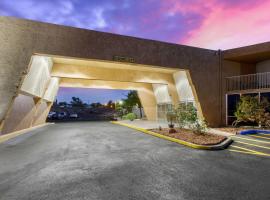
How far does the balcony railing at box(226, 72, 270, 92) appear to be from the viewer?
19172 millimetres

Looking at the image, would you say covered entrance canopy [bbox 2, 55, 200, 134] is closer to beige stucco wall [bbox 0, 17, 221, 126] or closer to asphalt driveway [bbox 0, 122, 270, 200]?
beige stucco wall [bbox 0, 17, 221, 126]

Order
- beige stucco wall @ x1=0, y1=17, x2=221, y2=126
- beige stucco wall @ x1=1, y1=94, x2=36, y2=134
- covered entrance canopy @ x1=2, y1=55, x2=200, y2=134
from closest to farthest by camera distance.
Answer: beige stucco wall @ x1=0, y1=17, x2=221, y2=126 → beige stucco wall @ x1=1, y1=94, x2=36, y2=134 → covered entrance canopy @ x1=2, y1=55, x2=200, y2=134

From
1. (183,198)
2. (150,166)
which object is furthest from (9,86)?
(183,198)

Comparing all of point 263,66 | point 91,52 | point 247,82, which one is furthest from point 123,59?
point 263,66

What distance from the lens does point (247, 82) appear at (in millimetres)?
20078

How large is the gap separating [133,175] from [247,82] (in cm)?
1967

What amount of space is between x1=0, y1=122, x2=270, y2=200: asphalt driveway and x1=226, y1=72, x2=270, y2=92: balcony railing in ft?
42.7

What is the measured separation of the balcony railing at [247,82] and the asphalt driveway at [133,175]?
13.0 m

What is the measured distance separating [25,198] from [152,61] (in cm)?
1354

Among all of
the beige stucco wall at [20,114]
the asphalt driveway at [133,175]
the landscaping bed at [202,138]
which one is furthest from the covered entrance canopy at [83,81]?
the asphalt driveway at [133,175]

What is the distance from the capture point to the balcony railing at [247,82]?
1917 centimetres

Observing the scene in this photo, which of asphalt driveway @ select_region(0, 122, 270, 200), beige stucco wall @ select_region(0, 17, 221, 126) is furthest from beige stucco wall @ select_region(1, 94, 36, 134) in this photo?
asphalt driveway @ select_region(0, 122, 270, 200)

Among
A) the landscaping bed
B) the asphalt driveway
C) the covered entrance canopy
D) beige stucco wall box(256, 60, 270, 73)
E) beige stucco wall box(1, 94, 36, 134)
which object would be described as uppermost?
beige stucco wall box(256, 60, 270, 73)

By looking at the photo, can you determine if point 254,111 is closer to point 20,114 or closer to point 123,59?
point 123,59
